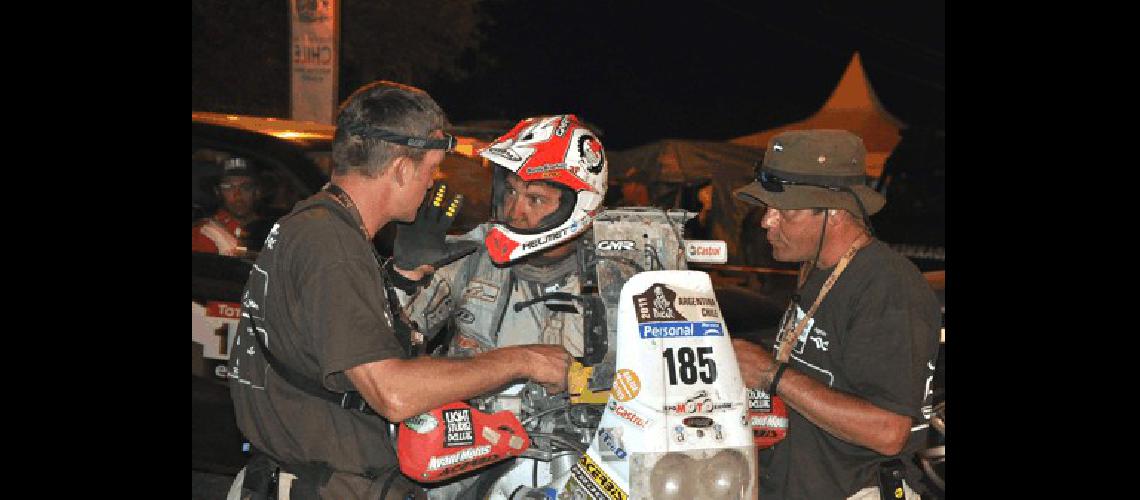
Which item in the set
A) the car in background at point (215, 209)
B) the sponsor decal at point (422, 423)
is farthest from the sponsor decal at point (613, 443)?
the car in background at point (215, 209)

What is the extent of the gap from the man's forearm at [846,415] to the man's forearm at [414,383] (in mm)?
1037

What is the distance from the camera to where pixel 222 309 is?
6.90 m

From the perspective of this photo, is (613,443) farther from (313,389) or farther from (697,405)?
(313,389)

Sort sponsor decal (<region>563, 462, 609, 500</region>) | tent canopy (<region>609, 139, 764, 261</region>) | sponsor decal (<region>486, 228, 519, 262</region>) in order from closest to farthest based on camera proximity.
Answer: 1. sponsor decal (<region>563, 462, 609, 500</region>)
2. sponsor decal (<region>486, 228, 519, 262</region>)
3. tent canopy (<region>609, 139, 764, 261</region>)

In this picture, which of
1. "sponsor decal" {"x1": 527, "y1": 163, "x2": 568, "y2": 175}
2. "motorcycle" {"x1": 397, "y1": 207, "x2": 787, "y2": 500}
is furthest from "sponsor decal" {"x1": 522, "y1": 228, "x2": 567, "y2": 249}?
"motorcycle" {"x1": 397, "y1": 207, "x2": 787, "y2": 500}

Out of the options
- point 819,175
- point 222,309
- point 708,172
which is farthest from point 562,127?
point 708,172

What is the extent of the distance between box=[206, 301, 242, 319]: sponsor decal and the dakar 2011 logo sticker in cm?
419

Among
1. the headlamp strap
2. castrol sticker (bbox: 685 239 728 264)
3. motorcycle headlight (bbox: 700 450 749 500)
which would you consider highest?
the headlamp strap

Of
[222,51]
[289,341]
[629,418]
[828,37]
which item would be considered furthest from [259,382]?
[828,37]

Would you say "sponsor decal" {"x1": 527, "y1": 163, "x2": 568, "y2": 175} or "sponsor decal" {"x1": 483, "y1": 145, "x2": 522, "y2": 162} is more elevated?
"sponsor decal" {"x1": 483, "y1": 145, "x2": 522, "y2": 162}

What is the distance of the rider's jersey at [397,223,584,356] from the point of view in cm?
463

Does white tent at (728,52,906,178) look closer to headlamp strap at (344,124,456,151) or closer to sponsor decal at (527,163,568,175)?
sponsor decal at (527,163,568,175)

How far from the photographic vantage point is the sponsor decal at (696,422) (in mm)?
3247

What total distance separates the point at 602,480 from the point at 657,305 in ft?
1.82
